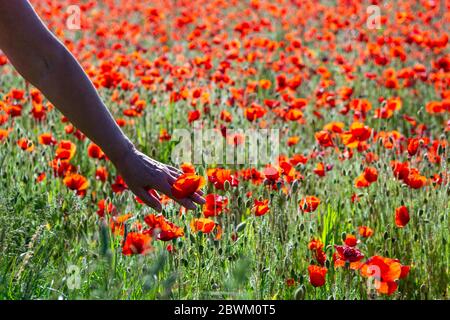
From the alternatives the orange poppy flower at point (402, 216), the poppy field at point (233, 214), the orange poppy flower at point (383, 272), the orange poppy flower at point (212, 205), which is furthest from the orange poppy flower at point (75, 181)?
the orange poppy flower at point (383, 272)

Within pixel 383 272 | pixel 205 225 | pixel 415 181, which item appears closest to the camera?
pixel 383 272

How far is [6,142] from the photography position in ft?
11.3

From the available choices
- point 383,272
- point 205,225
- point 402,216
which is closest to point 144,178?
point 205,225

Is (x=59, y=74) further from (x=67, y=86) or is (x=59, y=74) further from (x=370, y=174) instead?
(x=370, y=174)

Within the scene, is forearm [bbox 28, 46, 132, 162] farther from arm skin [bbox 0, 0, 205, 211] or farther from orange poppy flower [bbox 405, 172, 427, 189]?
orange poppy flower [bbox 405, 172, 427, 189]

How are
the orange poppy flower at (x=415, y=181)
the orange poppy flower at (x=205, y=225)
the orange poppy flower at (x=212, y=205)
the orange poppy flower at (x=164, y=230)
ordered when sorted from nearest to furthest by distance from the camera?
1. the orange poppy flower at (x=164, y=230)
2. the orange poppy flower at (x=205, y=225)
3. the orange poppy flower at (x=212, y=205)
4. the orange poppy flower at (x=415, y=181)

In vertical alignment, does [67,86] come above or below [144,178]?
above

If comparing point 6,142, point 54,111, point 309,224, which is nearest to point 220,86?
point 54,111

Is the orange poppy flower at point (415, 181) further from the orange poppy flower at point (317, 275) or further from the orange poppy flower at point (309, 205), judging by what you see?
the orange poppy flower at point (317, 275)

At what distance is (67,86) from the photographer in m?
1.94

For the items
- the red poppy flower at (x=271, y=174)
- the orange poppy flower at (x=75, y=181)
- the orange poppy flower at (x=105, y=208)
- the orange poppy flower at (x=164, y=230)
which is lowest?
the orange poppy flower at (x=164, y=230)

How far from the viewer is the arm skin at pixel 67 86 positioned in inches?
76.2
